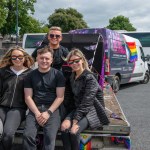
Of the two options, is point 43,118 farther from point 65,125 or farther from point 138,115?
point 138,115

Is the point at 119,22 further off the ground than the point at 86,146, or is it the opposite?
the point at 119,22

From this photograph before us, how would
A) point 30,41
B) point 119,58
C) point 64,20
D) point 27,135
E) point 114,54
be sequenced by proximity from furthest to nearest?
point 64,20 < point 30,41 < point 119,58 < point 114,54 < point 27,135

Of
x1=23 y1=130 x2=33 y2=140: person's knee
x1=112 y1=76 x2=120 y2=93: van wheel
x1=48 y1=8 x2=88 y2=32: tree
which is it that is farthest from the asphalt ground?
x1=48 y1=8 x2=88 y2=32: tree

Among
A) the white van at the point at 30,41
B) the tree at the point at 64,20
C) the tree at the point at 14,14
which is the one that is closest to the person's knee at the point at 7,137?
the white van at the point at 30,41

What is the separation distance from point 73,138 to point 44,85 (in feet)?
2.83

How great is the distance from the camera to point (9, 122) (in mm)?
4457

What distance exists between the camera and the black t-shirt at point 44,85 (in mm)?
4656

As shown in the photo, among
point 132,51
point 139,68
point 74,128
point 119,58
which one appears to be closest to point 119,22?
point 139,68

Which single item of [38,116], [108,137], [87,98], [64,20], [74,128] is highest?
[64,20]

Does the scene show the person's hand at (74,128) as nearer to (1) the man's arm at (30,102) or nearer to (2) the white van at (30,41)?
(1) the man's arm at (30,102)

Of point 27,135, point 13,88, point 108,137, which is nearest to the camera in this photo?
point 27,135

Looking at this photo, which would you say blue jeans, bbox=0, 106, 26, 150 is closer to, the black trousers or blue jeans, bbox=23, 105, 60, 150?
blue jeans, bbox=23, 105, 60, 150

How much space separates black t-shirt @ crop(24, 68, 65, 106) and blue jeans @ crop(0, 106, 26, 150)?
30cm

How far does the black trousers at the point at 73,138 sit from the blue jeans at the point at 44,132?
0.15 metres
